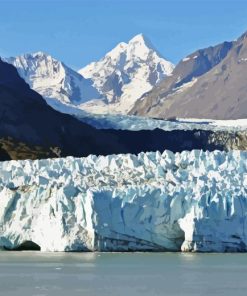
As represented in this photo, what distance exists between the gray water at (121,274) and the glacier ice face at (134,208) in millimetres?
633

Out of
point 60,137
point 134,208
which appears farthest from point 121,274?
point 60,137

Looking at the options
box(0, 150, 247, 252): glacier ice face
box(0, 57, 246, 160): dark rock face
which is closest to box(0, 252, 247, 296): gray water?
box(0, 150, 247, 252): glacier ice face

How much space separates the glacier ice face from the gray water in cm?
63

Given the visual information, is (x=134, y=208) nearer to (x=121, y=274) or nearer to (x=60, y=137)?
(x=121, y=274)

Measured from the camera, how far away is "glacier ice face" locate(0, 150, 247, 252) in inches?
1526

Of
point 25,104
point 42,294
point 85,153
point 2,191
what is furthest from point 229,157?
point 25,104

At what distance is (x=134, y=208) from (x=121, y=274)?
7182mm

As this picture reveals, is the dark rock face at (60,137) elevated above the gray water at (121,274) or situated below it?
above

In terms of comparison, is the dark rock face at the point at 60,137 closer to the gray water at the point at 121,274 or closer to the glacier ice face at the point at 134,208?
the glacier ice face at the point at 134,208

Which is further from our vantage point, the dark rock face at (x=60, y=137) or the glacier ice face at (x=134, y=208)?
the dark rock face at (x=60, y=137)

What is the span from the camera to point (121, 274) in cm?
3244

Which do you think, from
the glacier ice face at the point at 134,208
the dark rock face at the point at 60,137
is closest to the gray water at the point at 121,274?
the glacier ice face at the point at 134,208

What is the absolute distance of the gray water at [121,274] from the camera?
2764cm

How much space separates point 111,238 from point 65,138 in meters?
60.2
